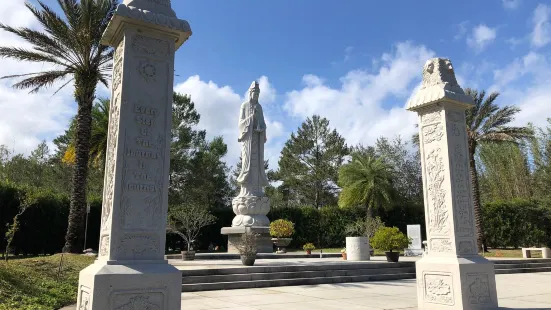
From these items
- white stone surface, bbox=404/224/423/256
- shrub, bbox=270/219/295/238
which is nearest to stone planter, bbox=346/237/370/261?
shrub, bbox=270/219/295/238

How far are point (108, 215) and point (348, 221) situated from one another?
21632mm

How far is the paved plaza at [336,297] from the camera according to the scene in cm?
638

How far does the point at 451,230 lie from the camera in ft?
20.3

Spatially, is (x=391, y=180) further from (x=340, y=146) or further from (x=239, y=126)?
(x=239, y=126)

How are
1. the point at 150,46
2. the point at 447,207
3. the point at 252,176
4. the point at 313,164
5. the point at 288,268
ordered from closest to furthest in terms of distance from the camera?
the point at 150,46
the point at 447,207
the point at 288,268
the point at 252,176
the point at 313,164

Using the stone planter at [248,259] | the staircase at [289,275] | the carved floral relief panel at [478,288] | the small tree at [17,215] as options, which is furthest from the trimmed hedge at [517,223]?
the small tree at [17,215]

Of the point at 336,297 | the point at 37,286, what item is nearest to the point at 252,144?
the point at 336,297

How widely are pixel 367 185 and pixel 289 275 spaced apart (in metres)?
15.8

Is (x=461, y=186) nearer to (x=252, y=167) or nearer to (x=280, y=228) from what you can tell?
(x=252, y=167)

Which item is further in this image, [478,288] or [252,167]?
[252,167]

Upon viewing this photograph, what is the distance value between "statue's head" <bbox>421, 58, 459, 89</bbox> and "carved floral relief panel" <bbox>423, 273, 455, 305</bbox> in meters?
3.22

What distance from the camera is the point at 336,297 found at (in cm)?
741

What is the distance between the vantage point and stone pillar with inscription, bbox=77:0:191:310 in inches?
161

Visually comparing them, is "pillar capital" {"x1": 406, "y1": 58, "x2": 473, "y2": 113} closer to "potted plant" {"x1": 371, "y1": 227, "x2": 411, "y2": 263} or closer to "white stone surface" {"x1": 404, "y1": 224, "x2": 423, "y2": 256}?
"potted plant" {"x1": 371, "y1": 227, "x2": 411, "y2": 263}
